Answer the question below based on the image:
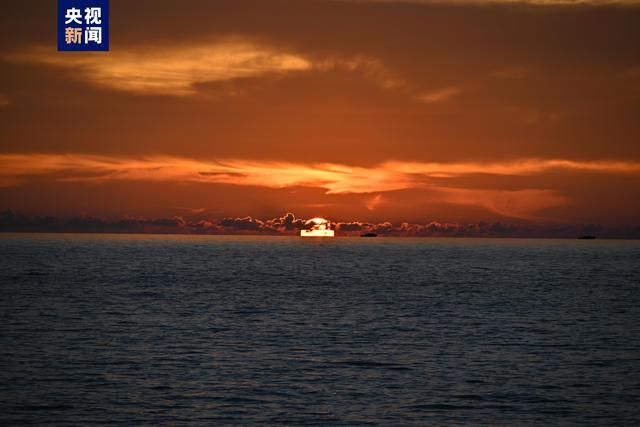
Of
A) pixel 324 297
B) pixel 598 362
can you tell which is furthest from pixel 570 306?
pixel 598 362

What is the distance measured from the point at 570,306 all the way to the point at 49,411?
227ft

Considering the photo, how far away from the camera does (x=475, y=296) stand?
10438 cm

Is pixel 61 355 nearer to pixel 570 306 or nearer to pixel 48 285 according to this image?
pixel 570 306

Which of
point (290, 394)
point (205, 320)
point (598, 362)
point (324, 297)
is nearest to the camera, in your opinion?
point (290, 394)

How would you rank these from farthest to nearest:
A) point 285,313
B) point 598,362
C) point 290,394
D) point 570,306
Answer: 1. point 570,306
2. point 285,313
3. point 598,362
4. point 290,394

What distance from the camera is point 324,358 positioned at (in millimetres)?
51438

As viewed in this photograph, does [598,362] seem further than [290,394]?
Yes

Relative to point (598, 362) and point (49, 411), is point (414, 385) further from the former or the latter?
point (49, 411)

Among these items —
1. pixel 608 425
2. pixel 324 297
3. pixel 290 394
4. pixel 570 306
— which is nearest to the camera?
pixel 608 425

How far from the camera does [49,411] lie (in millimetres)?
36656

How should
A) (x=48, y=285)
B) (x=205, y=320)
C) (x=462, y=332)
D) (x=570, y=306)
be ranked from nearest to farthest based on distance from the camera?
(x=462, y=332), (x=205, y=320), (x=570, y=306), (x=48, y=285)

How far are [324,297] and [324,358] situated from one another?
49.0m

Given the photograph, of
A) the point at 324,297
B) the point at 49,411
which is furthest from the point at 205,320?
the point at 49,411

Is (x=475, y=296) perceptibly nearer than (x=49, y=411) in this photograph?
No
